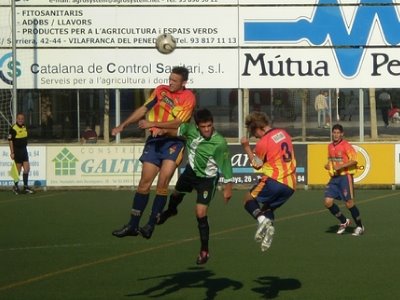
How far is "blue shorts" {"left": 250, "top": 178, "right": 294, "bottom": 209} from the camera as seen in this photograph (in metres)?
12.0

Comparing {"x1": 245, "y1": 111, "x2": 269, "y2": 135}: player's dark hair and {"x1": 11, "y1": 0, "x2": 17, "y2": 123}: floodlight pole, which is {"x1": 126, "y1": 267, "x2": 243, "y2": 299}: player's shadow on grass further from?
{"x1": 11, "y1": 0, "x2": 17, "y2": 123}: floodlight pole

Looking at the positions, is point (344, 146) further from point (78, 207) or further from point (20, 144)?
point (20, 144)

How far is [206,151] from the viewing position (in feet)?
39.4

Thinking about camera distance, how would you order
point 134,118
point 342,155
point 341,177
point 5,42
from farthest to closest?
point 5,42
point 341,177
point 342,155
point 134,118

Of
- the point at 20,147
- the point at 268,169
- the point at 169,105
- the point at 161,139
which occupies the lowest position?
the point at 20,147

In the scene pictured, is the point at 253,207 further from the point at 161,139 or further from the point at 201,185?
the point at 161,139

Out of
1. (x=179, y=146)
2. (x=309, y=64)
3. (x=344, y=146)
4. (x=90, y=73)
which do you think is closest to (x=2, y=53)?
(x=90, y=73)

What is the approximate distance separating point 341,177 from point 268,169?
21.4 feet

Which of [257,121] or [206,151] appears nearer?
[257,121]

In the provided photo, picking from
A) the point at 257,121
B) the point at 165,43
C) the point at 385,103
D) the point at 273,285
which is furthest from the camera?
the point at 385,103

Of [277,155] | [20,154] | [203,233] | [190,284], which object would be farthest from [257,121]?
[20,154]

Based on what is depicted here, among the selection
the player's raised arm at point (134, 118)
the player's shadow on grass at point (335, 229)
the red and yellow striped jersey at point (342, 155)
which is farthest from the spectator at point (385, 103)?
the player's raised arm at point (134, 118)

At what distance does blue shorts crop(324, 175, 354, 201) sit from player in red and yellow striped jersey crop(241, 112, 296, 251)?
20.7 feet

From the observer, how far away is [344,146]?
18.3 meters
